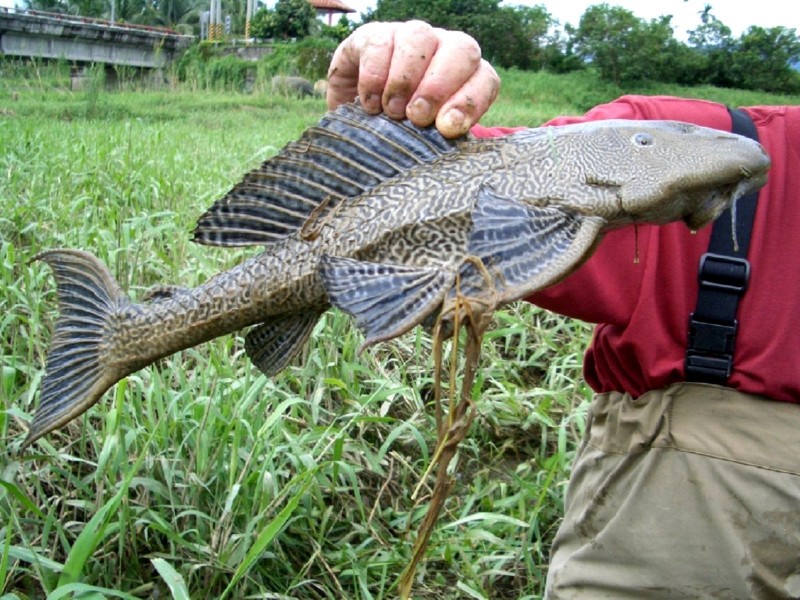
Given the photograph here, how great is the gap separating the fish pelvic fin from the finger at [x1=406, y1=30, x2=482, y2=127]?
0.58m

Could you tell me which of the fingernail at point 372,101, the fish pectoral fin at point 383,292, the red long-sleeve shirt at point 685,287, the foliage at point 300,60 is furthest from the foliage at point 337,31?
the fish pectoral fin at point 383,292

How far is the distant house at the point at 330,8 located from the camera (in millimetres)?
39969

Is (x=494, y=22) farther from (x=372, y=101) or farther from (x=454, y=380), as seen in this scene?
(x=454, y=380)

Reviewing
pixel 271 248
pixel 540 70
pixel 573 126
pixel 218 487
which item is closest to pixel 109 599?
pixel 218 487

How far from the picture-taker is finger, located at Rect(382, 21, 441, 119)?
138cm

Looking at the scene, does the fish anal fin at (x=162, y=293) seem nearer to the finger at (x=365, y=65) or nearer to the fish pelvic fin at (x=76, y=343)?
the fish pelvic fin at (x=76, y=343)

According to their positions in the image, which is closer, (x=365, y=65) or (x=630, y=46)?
(x=365, y=65)

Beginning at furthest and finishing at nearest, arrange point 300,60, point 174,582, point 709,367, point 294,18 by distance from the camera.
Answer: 1. point 294,18
2. point 300,60
3. point 709,367
4. point 174,582

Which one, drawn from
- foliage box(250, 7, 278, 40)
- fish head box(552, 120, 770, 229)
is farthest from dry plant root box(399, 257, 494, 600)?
foliage box(250, 7, 278, 40)

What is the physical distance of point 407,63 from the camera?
→ 4.57ft

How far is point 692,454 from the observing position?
187 centimetres

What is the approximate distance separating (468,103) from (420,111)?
0.09 m

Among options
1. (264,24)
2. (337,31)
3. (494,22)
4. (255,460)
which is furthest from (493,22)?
(255,460)

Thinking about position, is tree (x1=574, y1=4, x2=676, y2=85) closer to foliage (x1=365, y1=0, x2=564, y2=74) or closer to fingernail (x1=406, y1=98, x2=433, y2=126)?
foliage (x1=365, y1=0, x2=564, y2=74)
